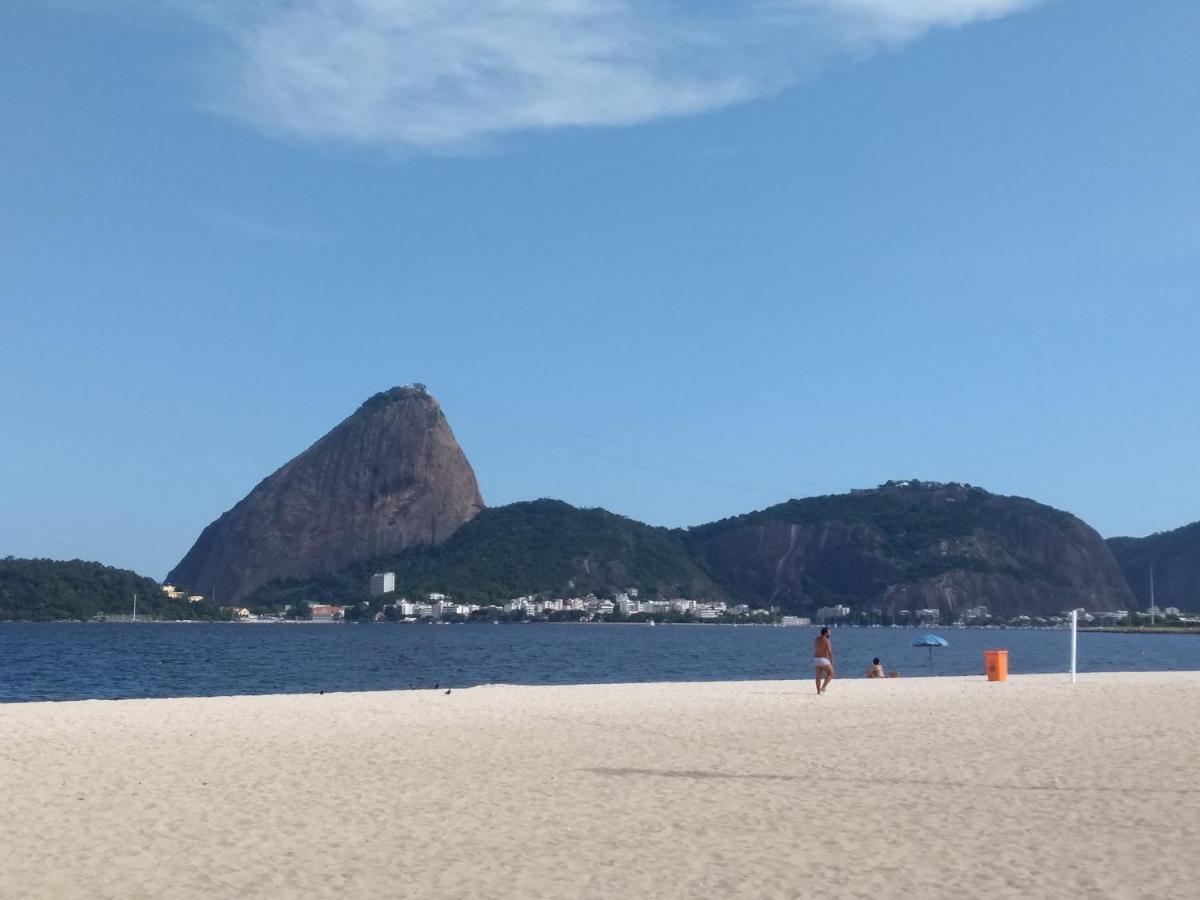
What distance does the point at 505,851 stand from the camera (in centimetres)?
909

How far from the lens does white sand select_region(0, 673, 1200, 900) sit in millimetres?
8250

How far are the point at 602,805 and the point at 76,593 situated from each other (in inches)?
6762

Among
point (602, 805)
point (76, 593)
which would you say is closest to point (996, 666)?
point (602, 805)

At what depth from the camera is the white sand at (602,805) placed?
8250mm

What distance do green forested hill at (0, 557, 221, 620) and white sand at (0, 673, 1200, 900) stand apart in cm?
15755

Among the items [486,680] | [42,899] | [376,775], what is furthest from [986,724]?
[486,680]

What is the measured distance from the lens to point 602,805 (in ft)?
36.2

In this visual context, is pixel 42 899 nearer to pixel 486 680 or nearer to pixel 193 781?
pixel 193 781

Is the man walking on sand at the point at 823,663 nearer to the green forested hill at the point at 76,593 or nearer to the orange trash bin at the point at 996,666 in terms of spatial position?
the orange trash bin at the point at 996,666

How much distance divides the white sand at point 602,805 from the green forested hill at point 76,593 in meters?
158

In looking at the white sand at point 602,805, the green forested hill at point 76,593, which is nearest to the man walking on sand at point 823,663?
the white sand at point 602,805

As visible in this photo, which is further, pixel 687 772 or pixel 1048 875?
pixel 687 772

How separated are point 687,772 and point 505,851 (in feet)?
14.7

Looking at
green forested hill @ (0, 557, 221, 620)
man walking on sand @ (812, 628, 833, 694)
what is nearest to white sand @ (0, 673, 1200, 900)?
man walking on sand @ (812, 628, 833, 694)
